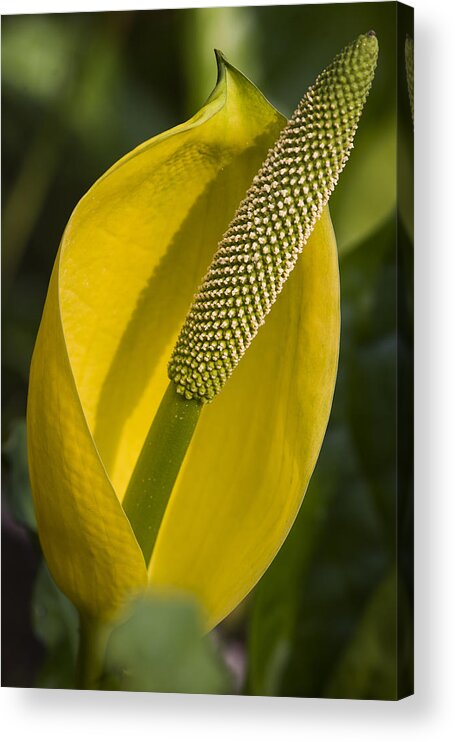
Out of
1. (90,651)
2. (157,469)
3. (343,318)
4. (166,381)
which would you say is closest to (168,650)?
(90,651)

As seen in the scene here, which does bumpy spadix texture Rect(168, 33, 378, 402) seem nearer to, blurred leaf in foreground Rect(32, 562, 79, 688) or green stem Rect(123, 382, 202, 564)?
green stem Rect(123, 382, 202, 564)

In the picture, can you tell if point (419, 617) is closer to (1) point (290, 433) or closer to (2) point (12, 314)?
(1) point (290, 433)

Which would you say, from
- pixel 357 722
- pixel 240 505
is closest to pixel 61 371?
pixel 240 505

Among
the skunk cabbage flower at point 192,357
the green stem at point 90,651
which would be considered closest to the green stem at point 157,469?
the skunk cabbage flower at point 192,357

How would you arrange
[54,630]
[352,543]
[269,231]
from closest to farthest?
[269,231] → [352,543] → [54,630]

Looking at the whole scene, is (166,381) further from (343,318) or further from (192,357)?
(343,318)

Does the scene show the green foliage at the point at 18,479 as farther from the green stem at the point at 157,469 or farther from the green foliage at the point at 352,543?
the green foliage at the point at 352,543

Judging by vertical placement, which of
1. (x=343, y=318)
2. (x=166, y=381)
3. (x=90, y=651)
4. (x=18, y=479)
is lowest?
(x=90, y=651)
